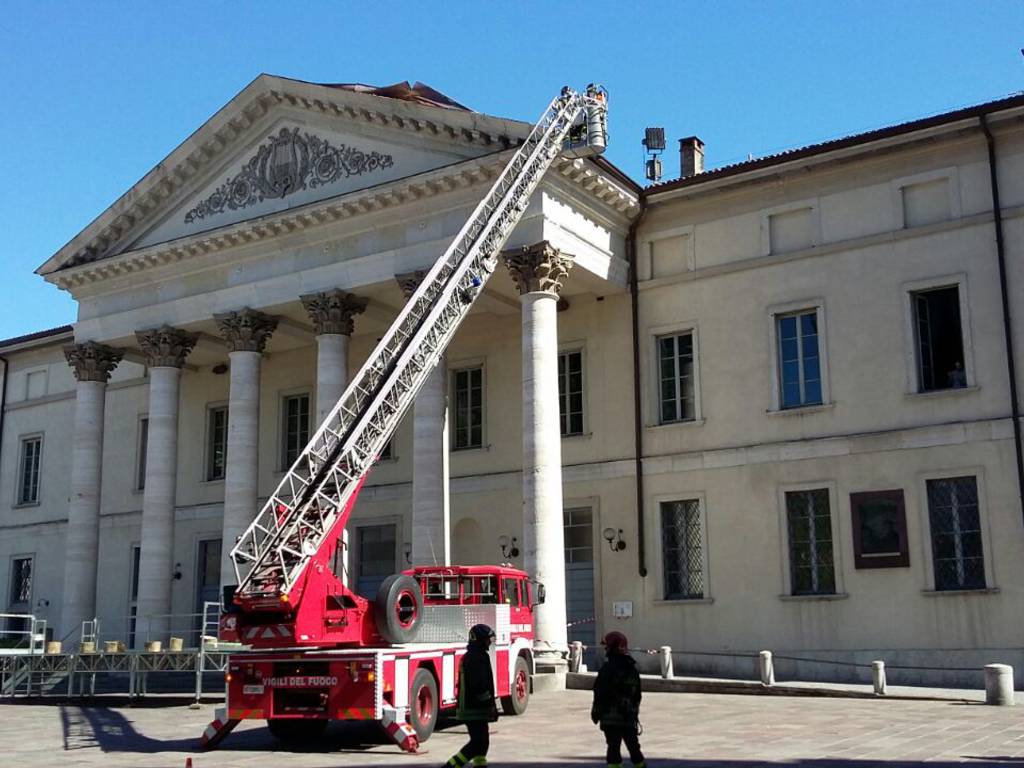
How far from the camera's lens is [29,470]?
39.5 metres

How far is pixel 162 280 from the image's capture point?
30859mm

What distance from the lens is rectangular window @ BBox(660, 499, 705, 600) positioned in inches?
1021

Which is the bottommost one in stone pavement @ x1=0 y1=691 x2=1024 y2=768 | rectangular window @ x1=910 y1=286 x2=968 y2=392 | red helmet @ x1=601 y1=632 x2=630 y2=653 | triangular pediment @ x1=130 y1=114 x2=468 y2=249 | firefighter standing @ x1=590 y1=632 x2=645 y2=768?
stone pavement @ x1=0 y1=691 x2=1024 y2=768

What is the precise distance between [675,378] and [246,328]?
1060 cm

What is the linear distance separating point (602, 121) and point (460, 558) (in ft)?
37.4

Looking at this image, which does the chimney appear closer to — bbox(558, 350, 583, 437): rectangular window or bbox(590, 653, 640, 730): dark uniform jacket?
bbox(558, 350, 583, 437): rectangular window

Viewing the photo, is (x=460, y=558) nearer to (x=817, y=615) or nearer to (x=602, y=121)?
(x=817, y=615)

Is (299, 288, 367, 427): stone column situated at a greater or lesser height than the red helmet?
greater

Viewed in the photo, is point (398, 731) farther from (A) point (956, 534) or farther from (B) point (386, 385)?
(A) point (956, 534)

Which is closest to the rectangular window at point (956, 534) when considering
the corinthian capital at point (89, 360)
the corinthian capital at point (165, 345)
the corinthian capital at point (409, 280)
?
the corinthian capital at point (409, 280)

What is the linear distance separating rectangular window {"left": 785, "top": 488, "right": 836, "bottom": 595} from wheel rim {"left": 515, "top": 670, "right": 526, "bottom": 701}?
876 centimetres

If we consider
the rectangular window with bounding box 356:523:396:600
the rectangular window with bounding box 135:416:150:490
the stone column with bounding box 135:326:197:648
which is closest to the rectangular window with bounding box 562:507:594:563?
the rectangular window with bounding box 356:523:396:600

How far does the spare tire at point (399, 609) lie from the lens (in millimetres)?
15023

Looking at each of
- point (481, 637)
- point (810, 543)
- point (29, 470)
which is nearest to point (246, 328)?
point (810, 543)
